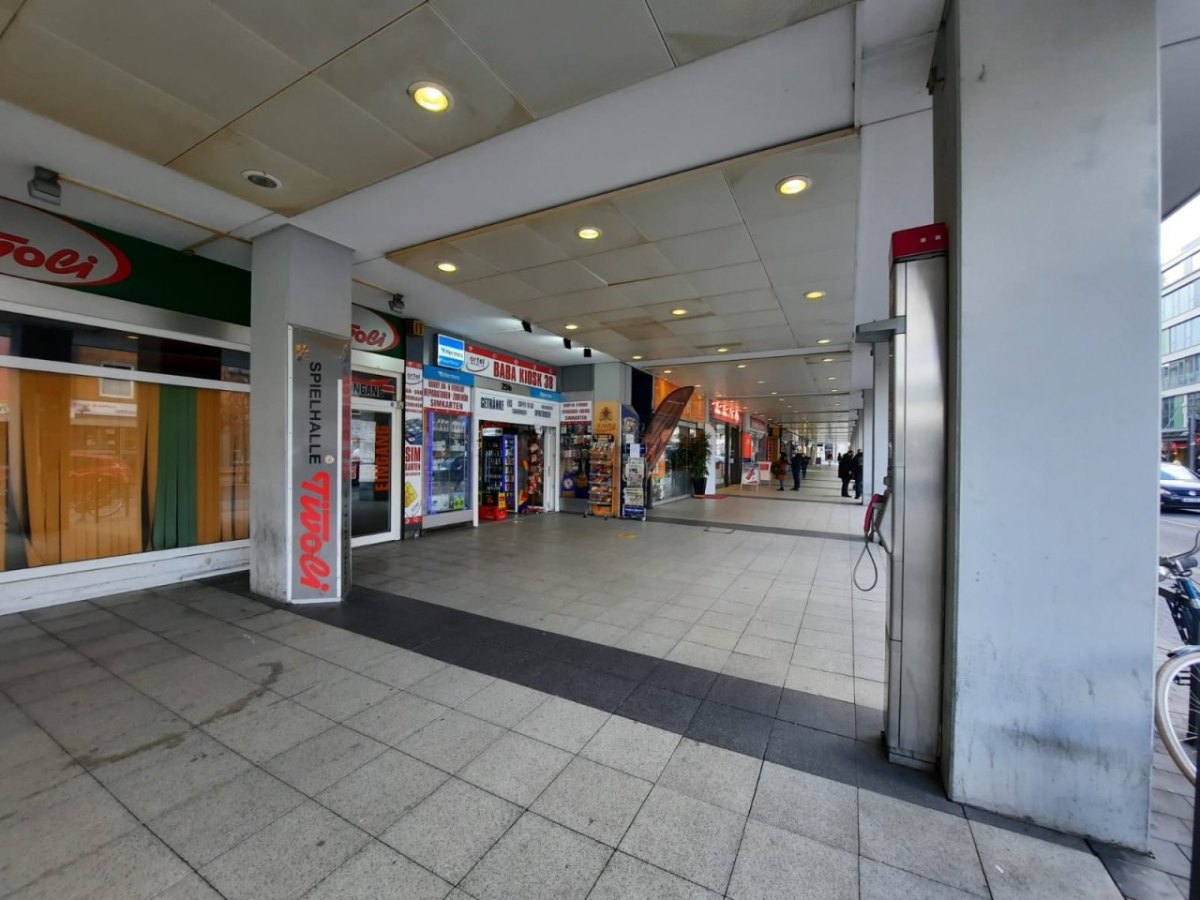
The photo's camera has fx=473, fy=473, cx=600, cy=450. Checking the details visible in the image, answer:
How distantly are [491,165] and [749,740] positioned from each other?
3.75 meters

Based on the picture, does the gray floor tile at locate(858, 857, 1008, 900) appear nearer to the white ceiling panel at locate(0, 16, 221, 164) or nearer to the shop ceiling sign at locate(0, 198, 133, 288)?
the white ceiling panel at locate(0, 16, 221, 164)

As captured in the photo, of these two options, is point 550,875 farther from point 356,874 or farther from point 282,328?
point 282,328

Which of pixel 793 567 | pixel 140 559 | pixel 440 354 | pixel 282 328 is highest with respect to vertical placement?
pixel 440 354

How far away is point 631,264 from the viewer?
15.4ft

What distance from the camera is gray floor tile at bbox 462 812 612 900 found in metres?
1.47

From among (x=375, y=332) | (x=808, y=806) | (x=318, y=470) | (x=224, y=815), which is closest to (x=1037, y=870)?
(x=808, y=806)

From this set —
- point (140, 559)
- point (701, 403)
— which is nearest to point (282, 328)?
point (140, 559)

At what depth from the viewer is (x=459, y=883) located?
150 centimetres

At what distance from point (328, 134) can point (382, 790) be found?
11.6ft

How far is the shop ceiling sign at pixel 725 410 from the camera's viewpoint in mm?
15199

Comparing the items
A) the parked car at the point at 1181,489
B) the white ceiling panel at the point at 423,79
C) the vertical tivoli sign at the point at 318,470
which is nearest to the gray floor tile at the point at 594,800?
the vertical tivoli sign at the point at 318,470

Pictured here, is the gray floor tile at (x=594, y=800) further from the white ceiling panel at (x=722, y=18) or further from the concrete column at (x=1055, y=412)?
the white ceiling panel at (x=722, y=18)

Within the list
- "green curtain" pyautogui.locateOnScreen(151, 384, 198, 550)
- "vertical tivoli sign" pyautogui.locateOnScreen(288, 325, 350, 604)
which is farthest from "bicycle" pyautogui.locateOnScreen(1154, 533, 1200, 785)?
"green curtain" pyautogui.locateOnScreen(151, 384, 198, 550)

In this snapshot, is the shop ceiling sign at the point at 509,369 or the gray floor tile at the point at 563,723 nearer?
the gray floor tile at the point at 563,723
